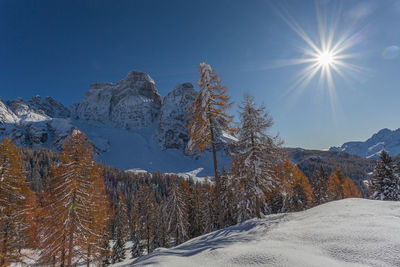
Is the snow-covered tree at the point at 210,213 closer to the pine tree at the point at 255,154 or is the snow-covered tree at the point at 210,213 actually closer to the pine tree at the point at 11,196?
the pine tree at the point at 255,154

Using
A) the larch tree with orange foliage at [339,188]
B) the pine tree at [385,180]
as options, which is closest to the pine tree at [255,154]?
the pine tree at [385,180]

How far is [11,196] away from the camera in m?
12.6

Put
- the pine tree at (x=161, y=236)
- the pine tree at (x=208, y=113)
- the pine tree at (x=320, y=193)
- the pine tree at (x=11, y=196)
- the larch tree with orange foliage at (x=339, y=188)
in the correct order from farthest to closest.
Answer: the larch tree with orange foliage at (x=339, y=188) → the pine tree at (x=320, y=193) → the pine tree at (x=161, y=236) → the pine tree at (x=208, y=113) → the pine tree at (x=11, y=196)

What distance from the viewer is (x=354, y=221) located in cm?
534

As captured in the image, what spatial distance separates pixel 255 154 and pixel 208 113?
574cm

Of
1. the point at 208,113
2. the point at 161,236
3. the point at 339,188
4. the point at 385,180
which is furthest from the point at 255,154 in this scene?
the point at 339,188

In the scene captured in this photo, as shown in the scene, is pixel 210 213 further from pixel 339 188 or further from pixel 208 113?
pixel 339 188

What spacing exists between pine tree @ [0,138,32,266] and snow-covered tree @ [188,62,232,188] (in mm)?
12011

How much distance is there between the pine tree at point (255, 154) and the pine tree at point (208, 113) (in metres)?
2.78

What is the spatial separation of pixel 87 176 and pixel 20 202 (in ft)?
15.9

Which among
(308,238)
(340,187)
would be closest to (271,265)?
(308,238)

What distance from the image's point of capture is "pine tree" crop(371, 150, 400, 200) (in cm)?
2419

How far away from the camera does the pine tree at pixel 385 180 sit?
24.2 m

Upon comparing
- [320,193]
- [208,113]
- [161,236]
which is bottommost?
[161,236]
